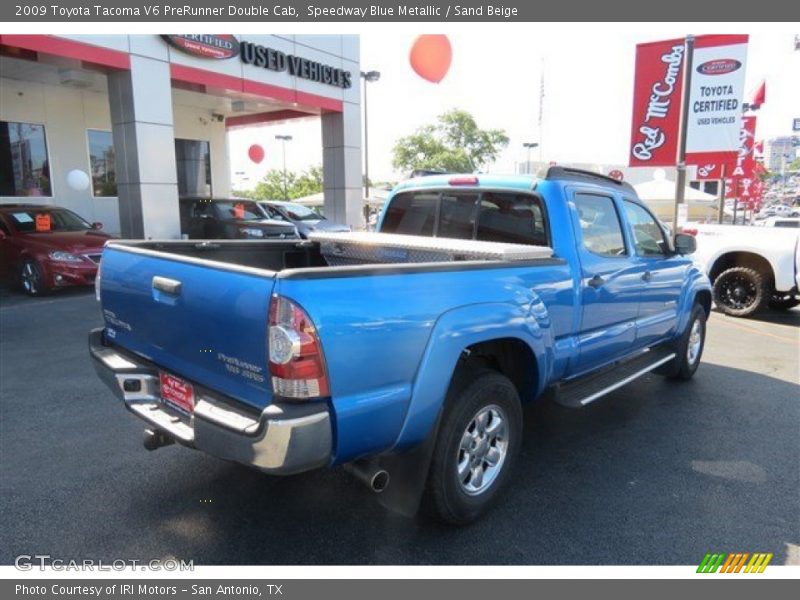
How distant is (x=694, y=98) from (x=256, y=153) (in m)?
22.0

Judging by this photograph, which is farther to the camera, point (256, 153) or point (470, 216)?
point (256, 153)

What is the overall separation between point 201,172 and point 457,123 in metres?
34.9

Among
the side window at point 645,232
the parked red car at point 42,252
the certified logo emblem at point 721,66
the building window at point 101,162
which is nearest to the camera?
the side window at point 645,232

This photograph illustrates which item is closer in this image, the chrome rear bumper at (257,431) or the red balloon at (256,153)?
the chrome rear bumper at (257,431)

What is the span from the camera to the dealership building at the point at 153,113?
10.9 m

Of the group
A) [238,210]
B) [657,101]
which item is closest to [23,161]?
[238,210]

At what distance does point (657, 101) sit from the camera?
14.1 meters

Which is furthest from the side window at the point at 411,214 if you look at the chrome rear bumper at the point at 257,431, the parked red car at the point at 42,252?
the parked red car at the point at 42,252

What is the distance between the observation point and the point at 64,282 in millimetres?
9461

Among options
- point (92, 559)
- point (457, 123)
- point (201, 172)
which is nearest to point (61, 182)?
point (201, 172)

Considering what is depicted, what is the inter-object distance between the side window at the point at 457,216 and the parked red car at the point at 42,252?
7331 millimetres

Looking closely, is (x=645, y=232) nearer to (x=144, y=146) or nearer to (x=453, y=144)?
(x=144, y=146)

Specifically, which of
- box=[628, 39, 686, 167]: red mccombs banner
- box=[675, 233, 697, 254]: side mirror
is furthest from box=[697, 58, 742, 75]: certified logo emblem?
box=[675, 233, 697, 254]: side mirror

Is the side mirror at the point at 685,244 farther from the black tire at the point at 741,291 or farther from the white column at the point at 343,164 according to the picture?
the white column at the point at 343,164
